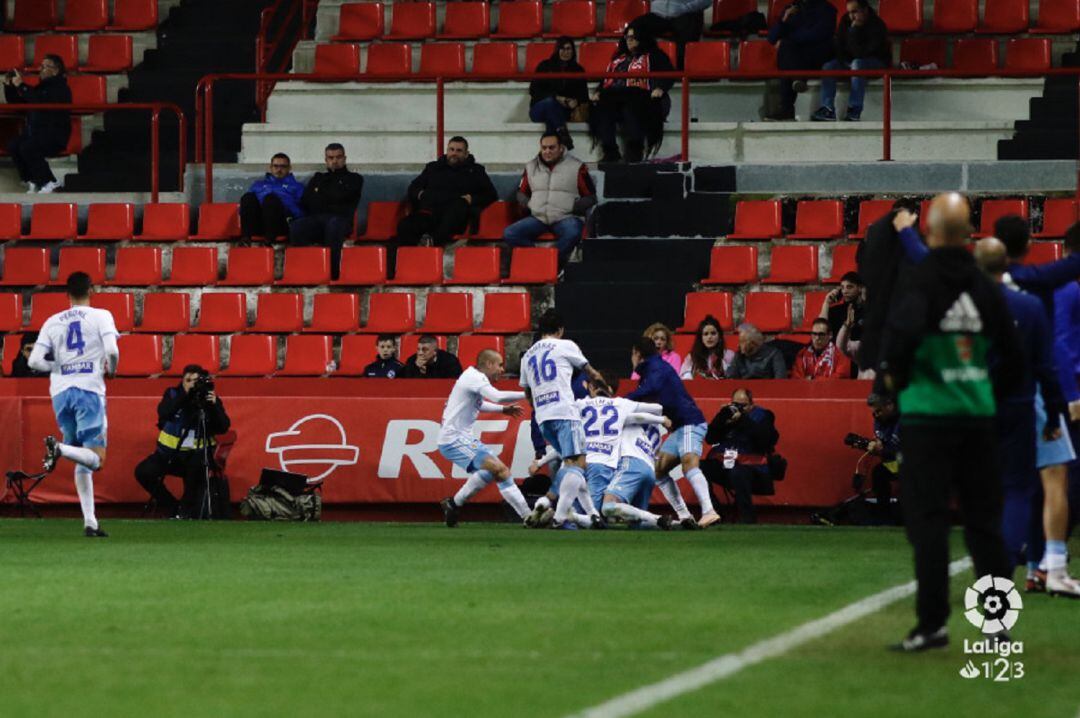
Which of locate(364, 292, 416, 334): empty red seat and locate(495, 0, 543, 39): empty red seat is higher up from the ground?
locate(495, 0, 543, 39): empty red seat

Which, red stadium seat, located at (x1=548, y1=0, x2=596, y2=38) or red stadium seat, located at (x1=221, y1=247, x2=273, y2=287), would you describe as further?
red stadium seat, located at (x1=548, y1=0, x2=596, y2=38)

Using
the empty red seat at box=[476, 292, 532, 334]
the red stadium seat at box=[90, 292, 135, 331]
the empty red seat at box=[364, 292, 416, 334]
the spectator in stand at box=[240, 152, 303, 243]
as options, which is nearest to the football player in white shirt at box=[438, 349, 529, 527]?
the empty red seat at box=[476, 292, 532, 334]

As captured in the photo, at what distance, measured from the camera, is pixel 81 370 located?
616 inches

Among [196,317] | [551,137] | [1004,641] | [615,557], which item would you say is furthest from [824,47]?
[1004,641]

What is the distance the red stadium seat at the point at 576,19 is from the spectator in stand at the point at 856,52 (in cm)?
366

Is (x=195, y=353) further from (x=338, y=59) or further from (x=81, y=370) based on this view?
(x=338, y=59)

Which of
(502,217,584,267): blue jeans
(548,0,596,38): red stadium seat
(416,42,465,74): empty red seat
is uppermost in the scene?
(548,0,596,38): red stadium seat

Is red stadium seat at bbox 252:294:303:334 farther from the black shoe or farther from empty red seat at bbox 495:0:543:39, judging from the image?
empty red seat at bbox 495:0:543:39

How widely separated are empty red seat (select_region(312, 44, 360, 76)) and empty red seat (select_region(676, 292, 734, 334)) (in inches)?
304

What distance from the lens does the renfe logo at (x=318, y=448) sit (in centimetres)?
1906

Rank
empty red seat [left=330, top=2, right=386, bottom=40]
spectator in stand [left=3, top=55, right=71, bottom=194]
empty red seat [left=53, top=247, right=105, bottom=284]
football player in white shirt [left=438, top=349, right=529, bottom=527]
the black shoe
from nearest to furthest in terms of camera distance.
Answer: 1. football player in white shirt [left=438, top=349, right=529, bottom=527]
2. the black shoe
3. empty red seat [left=53, top=247, right=105, bottom=284]
4. spectator in stand [left=3, top=55, right=71, bottom=194]
5. empty red seat [left=330, top=2, right=386, bottom=40]

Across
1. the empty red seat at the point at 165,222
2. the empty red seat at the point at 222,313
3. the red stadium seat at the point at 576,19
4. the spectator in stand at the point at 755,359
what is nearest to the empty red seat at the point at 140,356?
the empty red seat at the point at 222,313

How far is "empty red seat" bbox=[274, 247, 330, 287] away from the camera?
22594 millimetres

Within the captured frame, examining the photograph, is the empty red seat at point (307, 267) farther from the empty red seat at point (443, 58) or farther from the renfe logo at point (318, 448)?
the empty red seat at point (443, 58)
